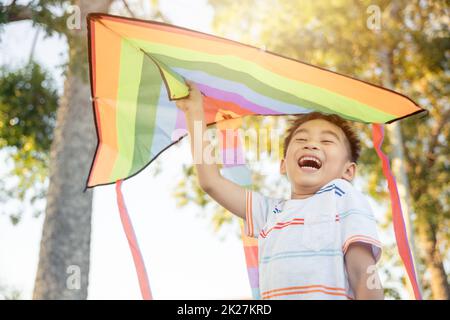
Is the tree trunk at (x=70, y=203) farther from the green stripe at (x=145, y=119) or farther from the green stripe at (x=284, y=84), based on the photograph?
the green stripe at (x=284, y=84)

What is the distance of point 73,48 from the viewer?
6.42 meters

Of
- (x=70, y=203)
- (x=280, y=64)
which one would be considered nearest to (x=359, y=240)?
(x=280, y=64)

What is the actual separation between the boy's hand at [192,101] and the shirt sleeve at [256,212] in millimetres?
474

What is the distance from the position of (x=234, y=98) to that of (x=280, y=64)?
1.39ft

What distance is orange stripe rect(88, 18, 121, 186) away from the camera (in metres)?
2.89

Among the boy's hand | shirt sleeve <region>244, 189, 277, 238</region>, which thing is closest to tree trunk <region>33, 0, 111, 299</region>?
the boy's hand

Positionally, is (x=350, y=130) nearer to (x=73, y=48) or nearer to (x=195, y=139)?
(x=195, y=139)

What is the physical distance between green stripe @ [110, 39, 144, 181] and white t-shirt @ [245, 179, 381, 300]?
1049 mm

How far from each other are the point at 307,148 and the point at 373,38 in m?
10.1

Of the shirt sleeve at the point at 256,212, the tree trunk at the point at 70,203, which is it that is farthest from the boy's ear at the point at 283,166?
the tree trunk at the point at 70,203

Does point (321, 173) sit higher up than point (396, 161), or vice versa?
point (396, 161)

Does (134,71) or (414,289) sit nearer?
(414,289)

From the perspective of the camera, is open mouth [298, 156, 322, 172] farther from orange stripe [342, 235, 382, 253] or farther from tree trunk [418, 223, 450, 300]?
tree trunk [418, 223, 450, 300]

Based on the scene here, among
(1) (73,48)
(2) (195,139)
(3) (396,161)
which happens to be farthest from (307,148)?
(3) (396,161)
